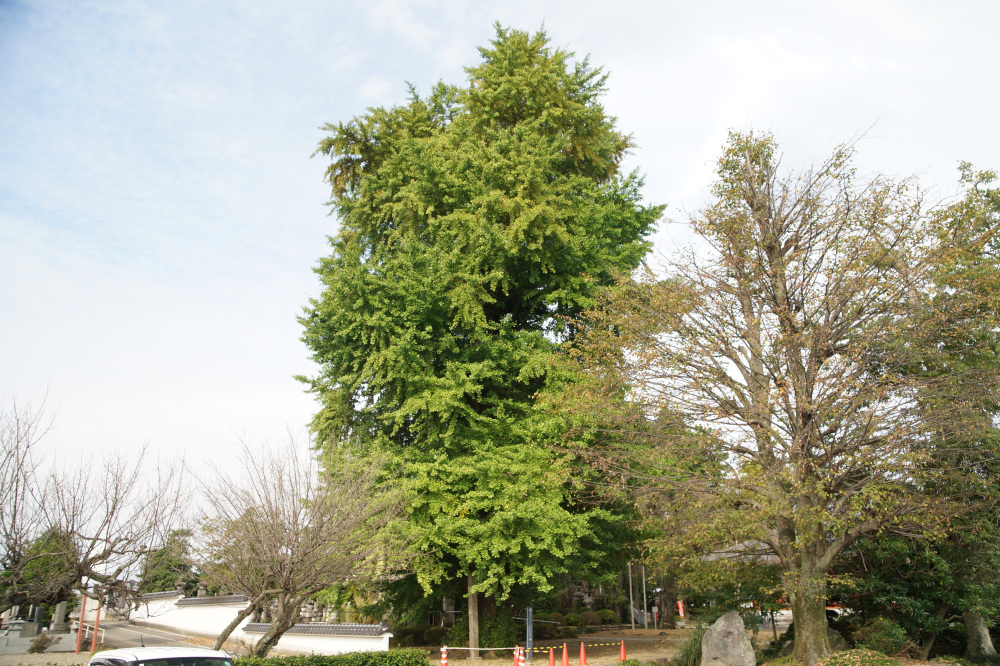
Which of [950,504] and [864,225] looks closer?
[950,504]

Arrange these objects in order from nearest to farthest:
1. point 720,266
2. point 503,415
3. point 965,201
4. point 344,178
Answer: point 965,201 → point 720,266 → point 503,415 → point 344,178

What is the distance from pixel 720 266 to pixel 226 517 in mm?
10851

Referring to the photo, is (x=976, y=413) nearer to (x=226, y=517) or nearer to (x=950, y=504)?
(x=950, y=504)

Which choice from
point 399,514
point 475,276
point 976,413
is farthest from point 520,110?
point 976,413

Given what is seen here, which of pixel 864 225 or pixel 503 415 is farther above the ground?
pixel 864 225

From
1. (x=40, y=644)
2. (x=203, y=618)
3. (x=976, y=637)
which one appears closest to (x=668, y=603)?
(x=976, y=637)

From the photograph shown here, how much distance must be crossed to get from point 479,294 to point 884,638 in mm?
12232

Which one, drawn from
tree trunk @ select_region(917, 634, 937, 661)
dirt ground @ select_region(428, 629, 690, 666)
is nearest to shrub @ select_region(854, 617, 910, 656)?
tree trunk @ select_region(917, 634, 937, 661)

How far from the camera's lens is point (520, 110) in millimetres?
20188

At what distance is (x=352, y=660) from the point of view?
38.4 ft

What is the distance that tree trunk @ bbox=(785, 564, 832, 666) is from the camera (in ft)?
40.4

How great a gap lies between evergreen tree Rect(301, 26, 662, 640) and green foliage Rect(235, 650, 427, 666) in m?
2.91

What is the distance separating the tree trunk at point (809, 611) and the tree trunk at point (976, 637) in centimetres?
557

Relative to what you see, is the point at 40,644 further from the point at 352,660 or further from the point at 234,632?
the point at 352,660
